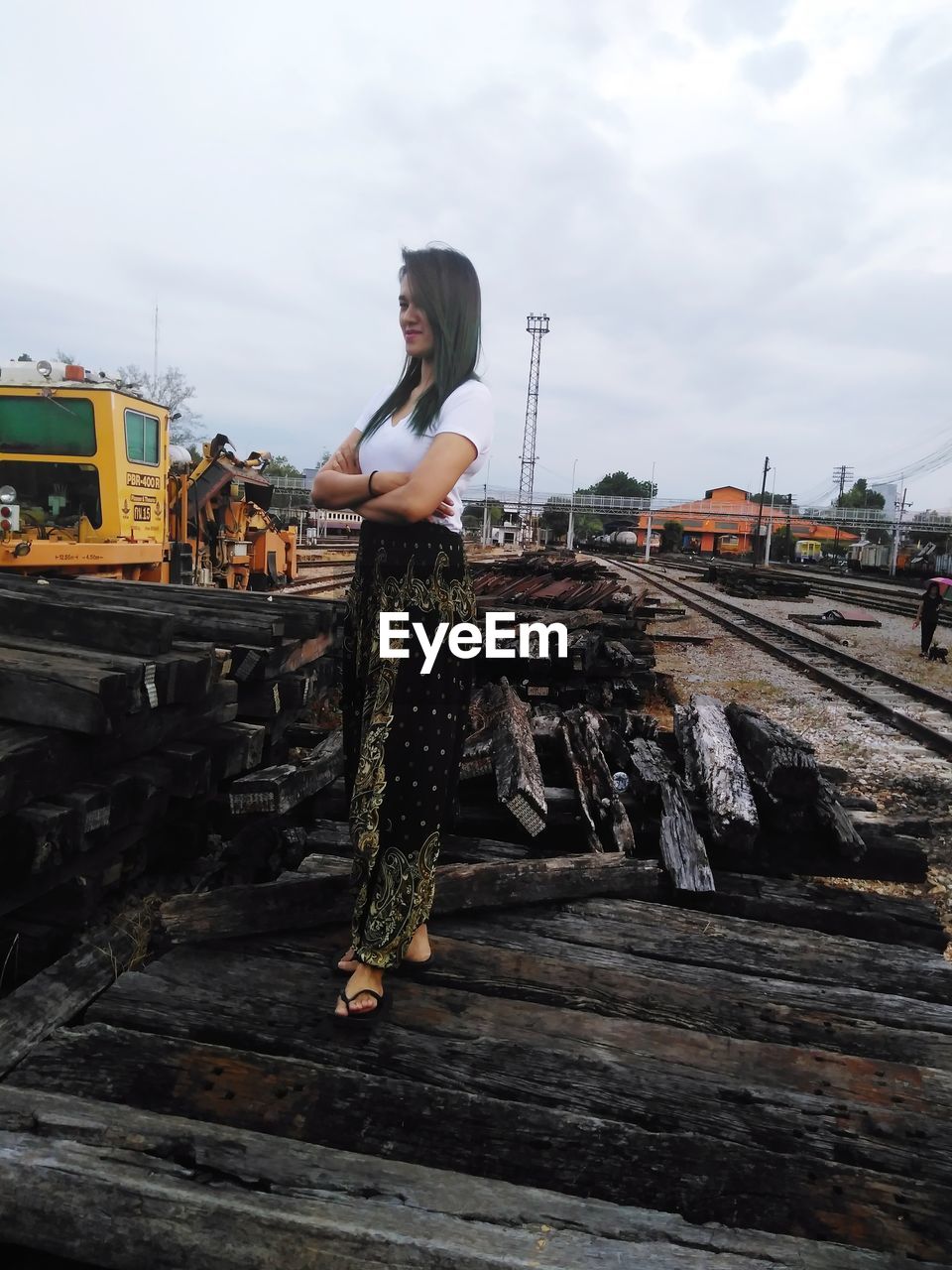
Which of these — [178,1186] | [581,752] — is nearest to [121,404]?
[581,752]

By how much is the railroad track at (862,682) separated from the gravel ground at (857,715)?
0.19 metres

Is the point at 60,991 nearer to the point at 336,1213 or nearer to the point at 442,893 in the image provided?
the point at 442,893

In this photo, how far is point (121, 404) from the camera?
7.94 meters

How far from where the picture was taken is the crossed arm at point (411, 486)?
196 cm

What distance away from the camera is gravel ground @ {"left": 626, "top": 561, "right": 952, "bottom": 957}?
5657 millimetres

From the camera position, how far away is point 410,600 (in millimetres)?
2123

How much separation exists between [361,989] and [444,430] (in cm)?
157

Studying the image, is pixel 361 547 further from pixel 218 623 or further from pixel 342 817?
pixel 218 623

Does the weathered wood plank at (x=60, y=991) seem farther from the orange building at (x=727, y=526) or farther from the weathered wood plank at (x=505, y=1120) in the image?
the orange building at (x=727, y=526)

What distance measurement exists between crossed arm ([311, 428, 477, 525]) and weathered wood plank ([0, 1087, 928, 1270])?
149 cm

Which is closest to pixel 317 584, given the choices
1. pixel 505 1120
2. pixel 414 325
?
pixel 414 325

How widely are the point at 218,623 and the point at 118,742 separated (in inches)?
54.0

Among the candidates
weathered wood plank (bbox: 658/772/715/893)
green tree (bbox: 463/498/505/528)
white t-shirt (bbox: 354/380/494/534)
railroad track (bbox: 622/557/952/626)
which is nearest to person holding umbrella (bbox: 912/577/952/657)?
railroad track (bbox: 622/557/952/626)

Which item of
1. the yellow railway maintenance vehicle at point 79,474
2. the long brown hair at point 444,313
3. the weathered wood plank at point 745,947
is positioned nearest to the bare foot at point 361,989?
the weathered wood plank at point 745,947
